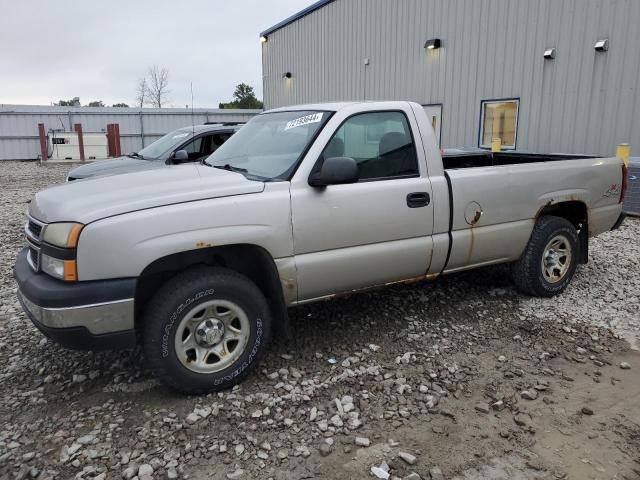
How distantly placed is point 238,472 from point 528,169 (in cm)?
355

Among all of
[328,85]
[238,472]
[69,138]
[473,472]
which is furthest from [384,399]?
[69,138]

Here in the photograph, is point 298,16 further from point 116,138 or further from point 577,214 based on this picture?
point 577,214

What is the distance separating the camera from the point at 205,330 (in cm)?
333

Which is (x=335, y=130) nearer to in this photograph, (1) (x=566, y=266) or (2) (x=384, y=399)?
(2) (x=384, y=399)

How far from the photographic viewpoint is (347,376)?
3688mm

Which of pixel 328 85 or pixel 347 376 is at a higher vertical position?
pixel 328 85

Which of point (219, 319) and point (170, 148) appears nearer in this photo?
point (219, 319)

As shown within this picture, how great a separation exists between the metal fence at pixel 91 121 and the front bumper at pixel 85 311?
74.0ft

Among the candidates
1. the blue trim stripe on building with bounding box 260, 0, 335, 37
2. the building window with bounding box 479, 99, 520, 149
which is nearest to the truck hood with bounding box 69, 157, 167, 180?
the building window with bounding box 479, 99, 520, 149

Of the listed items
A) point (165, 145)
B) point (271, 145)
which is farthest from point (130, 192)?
point (165, 145)

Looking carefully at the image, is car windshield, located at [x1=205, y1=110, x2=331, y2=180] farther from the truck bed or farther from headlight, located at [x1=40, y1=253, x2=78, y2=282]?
the truck bed

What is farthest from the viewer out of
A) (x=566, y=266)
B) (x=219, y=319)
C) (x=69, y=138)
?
(x=69, y=138)

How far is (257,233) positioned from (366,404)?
131 cm

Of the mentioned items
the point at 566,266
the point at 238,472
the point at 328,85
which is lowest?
the point at 238,472
